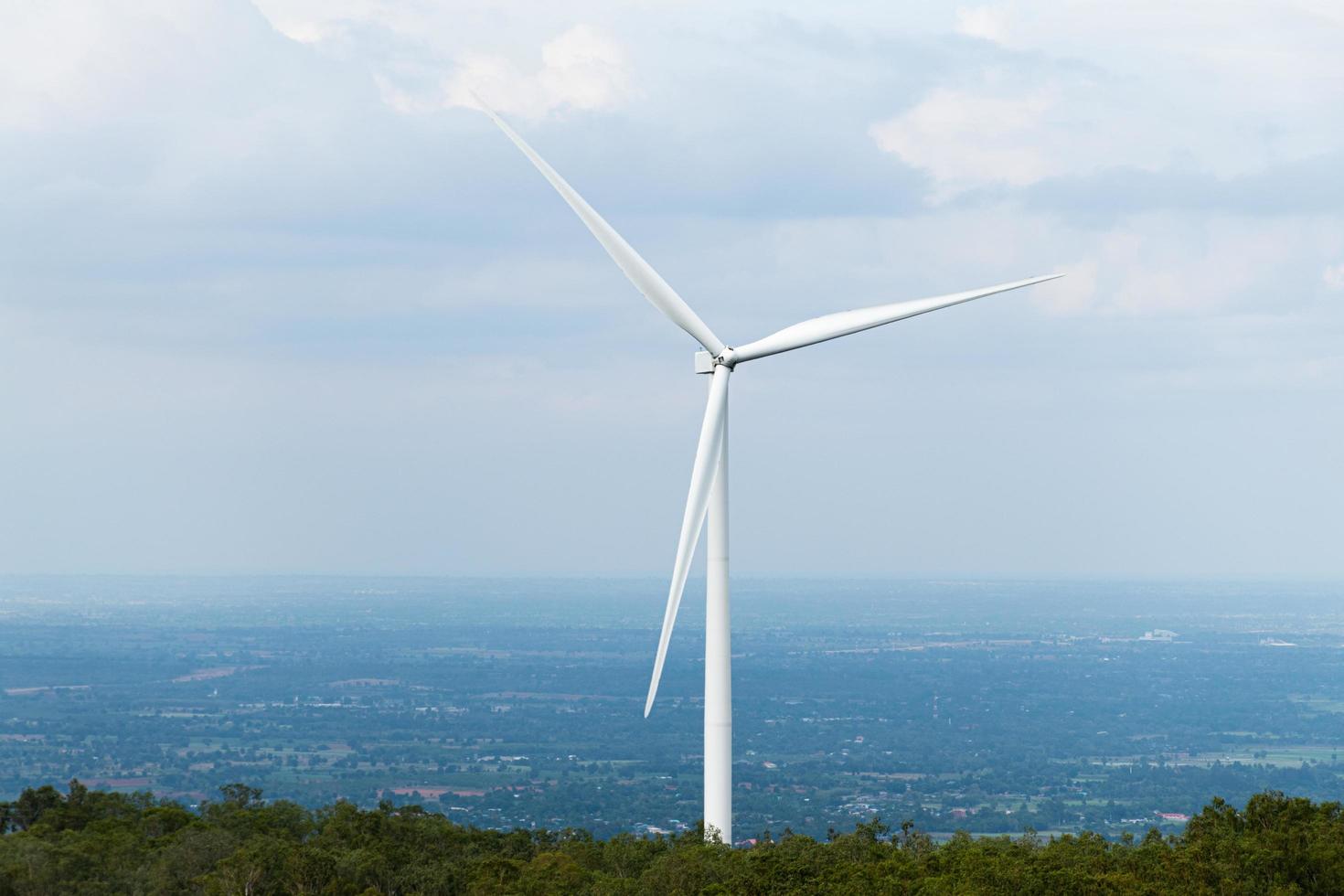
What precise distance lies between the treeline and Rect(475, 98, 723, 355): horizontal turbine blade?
1230 cm

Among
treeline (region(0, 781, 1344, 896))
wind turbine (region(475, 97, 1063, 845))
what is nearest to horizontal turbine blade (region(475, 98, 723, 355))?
wind turbine (region(475, 97, 1063, 845))

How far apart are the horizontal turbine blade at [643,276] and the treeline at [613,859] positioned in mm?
12298

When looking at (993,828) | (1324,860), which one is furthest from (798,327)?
(993,828)

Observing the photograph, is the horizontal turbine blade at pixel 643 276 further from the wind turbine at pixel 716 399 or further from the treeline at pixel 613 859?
the treeline at pixel 613 859

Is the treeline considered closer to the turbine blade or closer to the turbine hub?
the turbine blade

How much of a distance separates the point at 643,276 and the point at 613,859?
645 inches

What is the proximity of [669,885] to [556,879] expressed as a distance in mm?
4361

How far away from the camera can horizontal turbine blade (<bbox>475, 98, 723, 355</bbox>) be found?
39.2 m

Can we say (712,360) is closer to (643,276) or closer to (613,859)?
(643,276)

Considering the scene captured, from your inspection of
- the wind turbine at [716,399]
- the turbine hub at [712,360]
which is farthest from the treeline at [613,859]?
the turbine hub at [712,360]

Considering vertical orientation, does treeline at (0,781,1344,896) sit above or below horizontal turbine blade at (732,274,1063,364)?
below

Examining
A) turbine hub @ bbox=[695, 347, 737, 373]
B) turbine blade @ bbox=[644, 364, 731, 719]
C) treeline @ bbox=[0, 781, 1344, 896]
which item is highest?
turbine hub @ bbox=[695, 347, 737, 373]

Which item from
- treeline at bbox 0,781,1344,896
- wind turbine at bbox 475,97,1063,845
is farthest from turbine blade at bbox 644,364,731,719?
treeline at bbox 0,781,1344,896

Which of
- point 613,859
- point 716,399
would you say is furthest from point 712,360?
point 613,859
